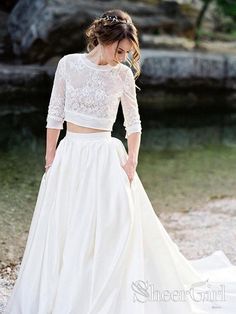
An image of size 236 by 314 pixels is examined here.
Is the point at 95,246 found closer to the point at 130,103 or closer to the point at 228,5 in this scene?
the point at 130,103

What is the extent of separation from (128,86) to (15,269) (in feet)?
5.79

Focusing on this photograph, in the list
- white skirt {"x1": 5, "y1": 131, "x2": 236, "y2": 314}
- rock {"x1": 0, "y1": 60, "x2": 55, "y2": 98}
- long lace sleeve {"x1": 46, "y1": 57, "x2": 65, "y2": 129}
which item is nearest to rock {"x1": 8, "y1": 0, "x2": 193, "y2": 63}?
rock {"x1": 0, "y1": 60, "x2": 55, "y2": 98}

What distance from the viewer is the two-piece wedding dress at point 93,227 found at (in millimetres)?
2787

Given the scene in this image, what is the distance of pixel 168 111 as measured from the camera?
1145 centimetres

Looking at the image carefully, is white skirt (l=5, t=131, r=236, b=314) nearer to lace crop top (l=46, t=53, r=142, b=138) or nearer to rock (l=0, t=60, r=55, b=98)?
lace crop top (l=46, t=53, r=142, b=138)

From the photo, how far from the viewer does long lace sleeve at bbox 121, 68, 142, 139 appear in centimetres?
287

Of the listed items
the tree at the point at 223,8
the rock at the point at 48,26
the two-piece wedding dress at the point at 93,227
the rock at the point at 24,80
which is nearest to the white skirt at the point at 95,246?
the two-piece wedding dress at the point at 93,227

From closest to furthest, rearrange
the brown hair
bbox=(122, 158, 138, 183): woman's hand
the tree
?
1. the brown hair
2. bbox=(122, 158, 138, 183): woman's hand
3. the tree

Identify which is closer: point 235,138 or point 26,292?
point 26,292

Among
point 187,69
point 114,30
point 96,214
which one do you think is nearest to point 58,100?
point 114,30

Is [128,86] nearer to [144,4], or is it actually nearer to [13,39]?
[13,39]

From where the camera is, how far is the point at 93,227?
2797mm

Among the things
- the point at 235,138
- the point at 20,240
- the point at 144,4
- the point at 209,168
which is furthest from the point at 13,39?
the point at 20,240

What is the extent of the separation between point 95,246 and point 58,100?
2.41ft
